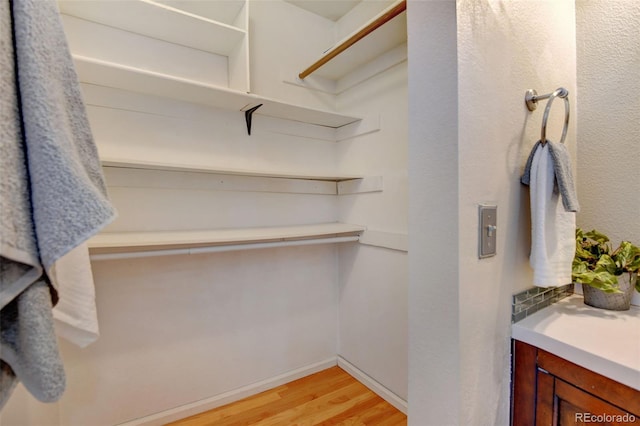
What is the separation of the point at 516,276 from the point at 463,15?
2.42 ft

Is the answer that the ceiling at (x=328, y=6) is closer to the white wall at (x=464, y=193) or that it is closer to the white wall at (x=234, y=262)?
the white wall at (x=234, y=262)

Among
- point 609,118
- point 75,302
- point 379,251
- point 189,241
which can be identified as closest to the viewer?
point 75,302

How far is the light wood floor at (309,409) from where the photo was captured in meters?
1.47

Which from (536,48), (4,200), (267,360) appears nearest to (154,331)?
(267,360)

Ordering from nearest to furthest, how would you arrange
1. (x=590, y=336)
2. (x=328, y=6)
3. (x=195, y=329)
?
(x=590, y=336) < (x=195, y=329) < (x=328, y=6)

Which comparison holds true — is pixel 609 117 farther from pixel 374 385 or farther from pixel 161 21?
pixel 161 21

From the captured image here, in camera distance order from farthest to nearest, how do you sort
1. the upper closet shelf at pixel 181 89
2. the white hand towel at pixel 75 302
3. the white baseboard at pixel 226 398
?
the white baseboard at pixel 226 398, the upper closet shelf at pixel 181 89, the white hand towel at pixel 75 302

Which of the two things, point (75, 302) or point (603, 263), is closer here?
point (75, 302)

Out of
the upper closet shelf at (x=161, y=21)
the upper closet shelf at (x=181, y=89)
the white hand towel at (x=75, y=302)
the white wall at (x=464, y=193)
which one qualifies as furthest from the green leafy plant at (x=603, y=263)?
the upper closet shelf at (x=161, y=21)

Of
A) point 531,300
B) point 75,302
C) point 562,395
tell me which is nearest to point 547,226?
point 531,300

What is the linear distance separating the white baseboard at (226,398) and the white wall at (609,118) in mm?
1651

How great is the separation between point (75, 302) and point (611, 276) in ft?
4.92

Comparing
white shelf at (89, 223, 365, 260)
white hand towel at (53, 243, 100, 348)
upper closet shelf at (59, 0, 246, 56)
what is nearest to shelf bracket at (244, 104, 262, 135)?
upper closet shelf at (59, 0, 246, 56)

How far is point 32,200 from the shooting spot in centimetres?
43
